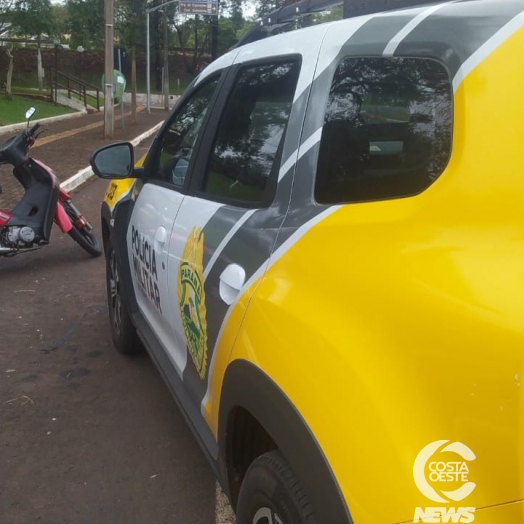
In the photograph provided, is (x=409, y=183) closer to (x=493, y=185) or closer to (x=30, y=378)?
(x=493, y=185)

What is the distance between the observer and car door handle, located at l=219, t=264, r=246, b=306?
200 centimetres

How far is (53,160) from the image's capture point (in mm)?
13867

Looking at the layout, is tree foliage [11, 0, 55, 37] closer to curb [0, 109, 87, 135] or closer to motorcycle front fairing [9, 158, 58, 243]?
curb [0, 109, 87, 135]

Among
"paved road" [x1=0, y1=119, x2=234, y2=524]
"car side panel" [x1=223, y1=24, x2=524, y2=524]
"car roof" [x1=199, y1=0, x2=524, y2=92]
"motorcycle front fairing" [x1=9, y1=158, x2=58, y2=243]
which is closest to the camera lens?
"car side panel" [x1=223, y1=24, x2=524, y2=524]

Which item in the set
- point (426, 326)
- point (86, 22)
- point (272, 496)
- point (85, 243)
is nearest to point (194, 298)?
point (272, 496)

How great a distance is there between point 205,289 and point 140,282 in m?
1.38

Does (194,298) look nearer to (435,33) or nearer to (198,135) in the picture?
(198,135)

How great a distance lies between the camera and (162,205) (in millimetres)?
3076

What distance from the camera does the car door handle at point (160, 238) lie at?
2.89 metres

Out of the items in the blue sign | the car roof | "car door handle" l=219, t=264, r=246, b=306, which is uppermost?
the blue sign

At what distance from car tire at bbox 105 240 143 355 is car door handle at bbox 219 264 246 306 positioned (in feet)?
6.53

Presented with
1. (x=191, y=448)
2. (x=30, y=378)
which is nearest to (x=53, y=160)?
A: (x=30, y=378)

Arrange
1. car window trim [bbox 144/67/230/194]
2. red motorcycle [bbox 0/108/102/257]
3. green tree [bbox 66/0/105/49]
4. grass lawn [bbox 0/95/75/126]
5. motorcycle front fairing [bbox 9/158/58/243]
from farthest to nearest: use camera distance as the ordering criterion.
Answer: green tree [bbox 66/0/105/49]
grass lawn [bbox 0/95/75/126]
motorcycle front fairing [bbox 9/158/58/243]
red motorcycle [bbox 0/108/102/257]
car window trim [bbox 144/67/230/194]

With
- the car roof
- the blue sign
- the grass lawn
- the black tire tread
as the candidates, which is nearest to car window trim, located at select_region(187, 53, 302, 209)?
the car roof
